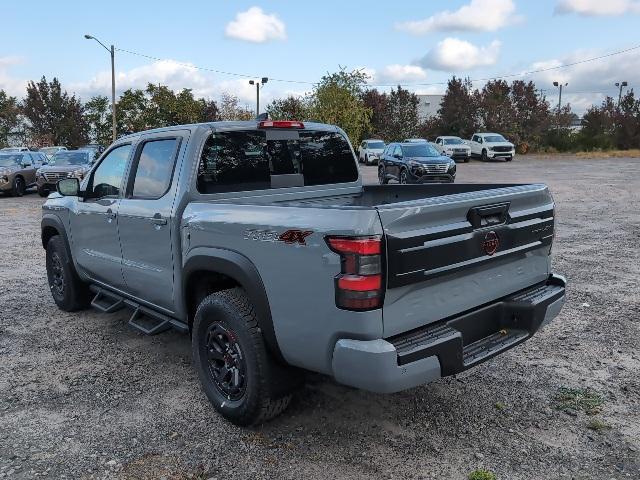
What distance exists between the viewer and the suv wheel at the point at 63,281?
5.84m

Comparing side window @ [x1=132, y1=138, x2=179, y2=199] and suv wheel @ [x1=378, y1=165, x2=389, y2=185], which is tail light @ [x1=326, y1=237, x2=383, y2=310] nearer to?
side window @ [x1=132, y1=138, x2=179, y2=199]

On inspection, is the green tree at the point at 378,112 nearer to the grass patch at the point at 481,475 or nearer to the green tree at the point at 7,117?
the green tree at the point at 7,117

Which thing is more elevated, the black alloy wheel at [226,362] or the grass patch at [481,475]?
the black alloy wheel at [226,362]

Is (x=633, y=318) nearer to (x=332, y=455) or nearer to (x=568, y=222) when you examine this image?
(x=332, y=455)

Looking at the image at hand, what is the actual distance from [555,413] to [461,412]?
24.0 inches

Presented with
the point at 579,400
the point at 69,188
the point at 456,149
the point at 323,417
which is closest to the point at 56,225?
the point at 69,188

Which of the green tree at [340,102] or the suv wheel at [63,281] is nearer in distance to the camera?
the suv wheel at [63,281]

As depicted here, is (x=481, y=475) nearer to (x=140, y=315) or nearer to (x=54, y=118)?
(x=140, y=315)

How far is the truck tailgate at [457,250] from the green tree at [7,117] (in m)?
57.9

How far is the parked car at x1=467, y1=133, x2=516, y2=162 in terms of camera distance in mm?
38906

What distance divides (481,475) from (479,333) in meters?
0.77

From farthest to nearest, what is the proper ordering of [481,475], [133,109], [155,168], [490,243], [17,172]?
[133,109], [17,172], [155,168], [490,243], [481,475]

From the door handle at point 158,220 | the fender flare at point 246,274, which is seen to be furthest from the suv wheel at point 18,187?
the fender flare at point 246,274

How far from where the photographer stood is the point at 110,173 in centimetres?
510
